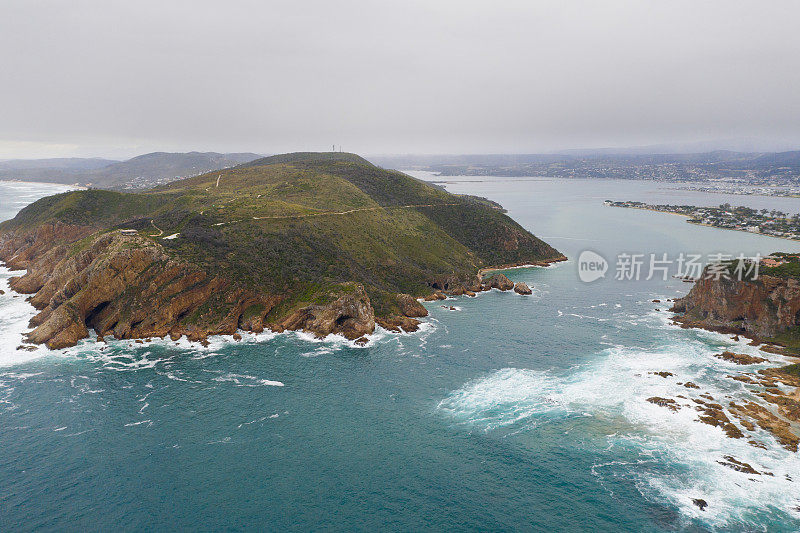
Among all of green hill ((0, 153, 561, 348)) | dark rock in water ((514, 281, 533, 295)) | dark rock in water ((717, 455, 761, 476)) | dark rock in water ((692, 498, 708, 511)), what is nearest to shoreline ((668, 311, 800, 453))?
dark rock in water ((717, 455, 761, 476))

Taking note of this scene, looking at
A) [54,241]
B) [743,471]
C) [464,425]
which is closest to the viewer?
[743,471]

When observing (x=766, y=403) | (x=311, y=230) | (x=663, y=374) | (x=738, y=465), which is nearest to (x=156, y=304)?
(x=311, y=230)

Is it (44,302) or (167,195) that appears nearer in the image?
(44,302)

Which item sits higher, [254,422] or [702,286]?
[702,286]

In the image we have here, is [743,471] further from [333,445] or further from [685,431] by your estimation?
[333,445]

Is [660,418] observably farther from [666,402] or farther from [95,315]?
[95,315]

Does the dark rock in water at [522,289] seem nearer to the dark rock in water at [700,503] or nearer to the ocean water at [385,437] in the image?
the ocean water at [385,437]

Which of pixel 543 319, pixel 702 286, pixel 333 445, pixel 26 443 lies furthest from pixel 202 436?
pixel 702 286

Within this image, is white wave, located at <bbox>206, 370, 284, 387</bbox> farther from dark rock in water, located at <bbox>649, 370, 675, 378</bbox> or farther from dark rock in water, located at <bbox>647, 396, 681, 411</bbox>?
dark rock in water, located at <bbox>649, 370, 675, 378</bbox>
